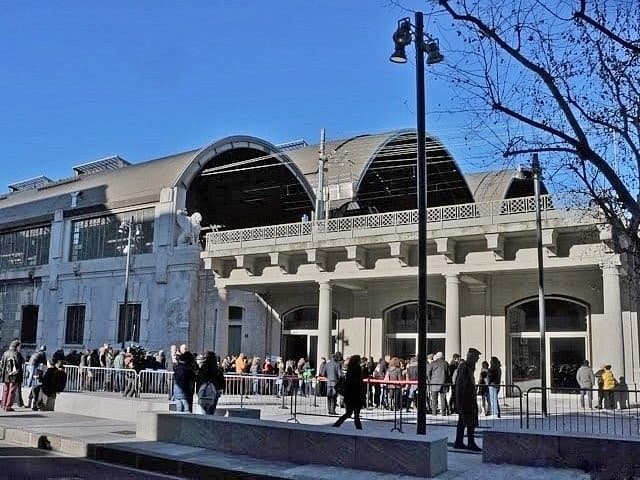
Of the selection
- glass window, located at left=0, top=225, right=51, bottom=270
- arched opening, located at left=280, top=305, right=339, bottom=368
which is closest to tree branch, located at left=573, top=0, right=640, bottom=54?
arched opening, located at left=280, top=305, right=339, bottom=368

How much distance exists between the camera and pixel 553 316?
1013 inches

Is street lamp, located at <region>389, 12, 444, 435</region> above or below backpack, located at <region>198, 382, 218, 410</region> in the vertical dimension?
above

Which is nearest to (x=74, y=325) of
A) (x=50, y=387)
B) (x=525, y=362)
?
(x=50, y=387)

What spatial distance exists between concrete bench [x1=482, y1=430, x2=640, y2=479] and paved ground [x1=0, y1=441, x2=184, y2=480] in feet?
16.8

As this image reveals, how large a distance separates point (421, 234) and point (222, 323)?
21.9 metres

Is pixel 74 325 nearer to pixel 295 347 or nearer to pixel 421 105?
pixel 295 347

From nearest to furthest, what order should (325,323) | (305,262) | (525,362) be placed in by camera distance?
1. (525,362)
2. (325,323)
3. (305,262)

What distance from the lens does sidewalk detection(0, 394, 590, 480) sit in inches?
388

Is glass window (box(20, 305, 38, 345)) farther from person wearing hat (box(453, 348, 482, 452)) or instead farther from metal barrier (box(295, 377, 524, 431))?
person wearing hat (box(453, 348, 482, 452))

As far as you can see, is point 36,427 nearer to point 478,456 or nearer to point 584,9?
point 478,456

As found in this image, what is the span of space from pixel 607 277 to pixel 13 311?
3464 centimetres

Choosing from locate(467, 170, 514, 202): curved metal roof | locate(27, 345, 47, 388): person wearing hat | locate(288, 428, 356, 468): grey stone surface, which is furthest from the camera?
locate(467, 170, 514, 202): curved metal roof

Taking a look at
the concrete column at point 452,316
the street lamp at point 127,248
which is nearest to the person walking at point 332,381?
the concrete column at point 452,316

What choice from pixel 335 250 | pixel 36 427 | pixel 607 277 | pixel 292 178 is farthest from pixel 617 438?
pixel 292 178
